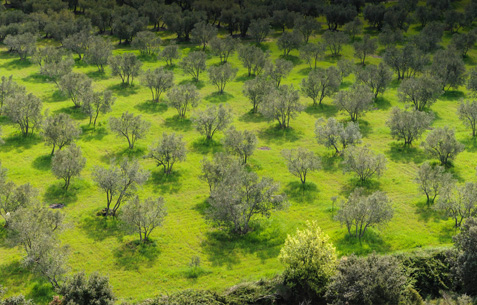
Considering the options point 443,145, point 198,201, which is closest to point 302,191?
point 198,201

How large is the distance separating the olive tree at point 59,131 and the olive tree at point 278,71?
174ft

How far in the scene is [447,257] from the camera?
5866 centimetres

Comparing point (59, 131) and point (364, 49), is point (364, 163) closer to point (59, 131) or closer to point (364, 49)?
point (59, 131)

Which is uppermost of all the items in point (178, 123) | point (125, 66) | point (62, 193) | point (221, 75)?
point (125, 66)

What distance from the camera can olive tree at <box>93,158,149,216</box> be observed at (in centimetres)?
6950

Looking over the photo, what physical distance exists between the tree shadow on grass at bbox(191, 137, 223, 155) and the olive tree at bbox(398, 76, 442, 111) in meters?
46.1

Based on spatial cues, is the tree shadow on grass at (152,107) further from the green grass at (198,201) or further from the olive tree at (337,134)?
the olive tree at (337,134)

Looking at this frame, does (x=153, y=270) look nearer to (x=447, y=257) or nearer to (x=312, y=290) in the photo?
(x=312, y=290)

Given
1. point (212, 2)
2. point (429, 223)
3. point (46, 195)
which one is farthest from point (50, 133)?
point (212, 2)

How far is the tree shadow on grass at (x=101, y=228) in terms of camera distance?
67750 millimetres

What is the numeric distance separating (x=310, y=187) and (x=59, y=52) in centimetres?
8668

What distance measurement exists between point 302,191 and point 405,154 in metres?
25.6

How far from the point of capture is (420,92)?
106250 mm

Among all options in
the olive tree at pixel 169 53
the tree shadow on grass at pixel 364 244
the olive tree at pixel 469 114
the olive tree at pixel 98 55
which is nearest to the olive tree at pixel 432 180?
the tree shadow on grass at pixel 364 244
